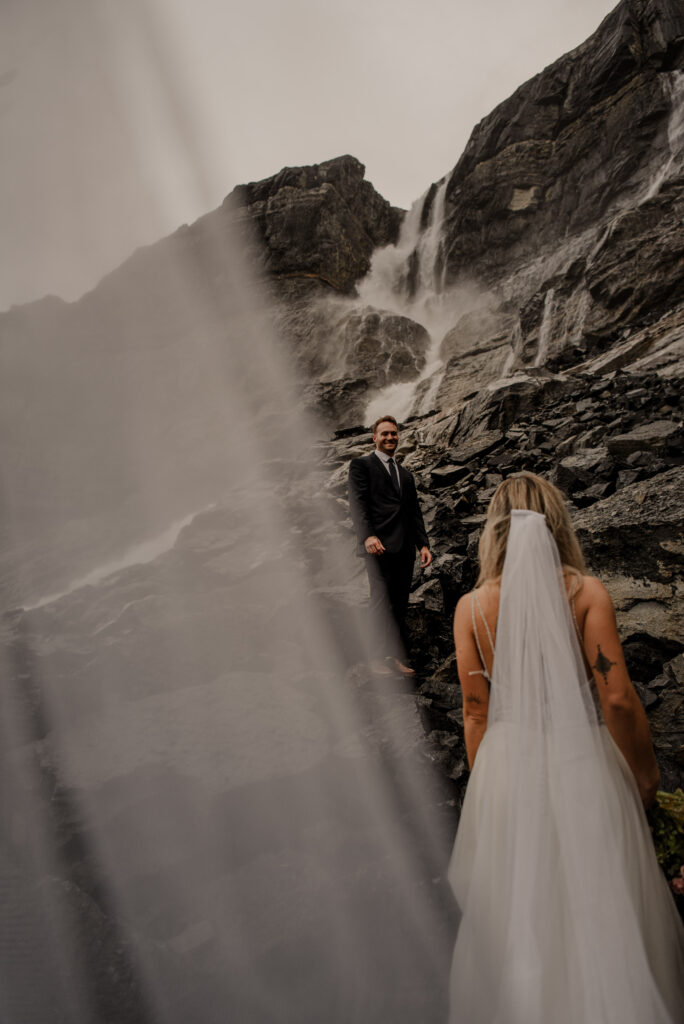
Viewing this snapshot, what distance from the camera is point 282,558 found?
9031 millimetres

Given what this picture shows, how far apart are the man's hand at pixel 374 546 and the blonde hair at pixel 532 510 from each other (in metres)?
2.22

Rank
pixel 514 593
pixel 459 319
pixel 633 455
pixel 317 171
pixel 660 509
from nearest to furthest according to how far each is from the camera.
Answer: pixel 514 593 < pixel 660 509 < pixel 633 455 < pixel 459 319 < pixel 317 171

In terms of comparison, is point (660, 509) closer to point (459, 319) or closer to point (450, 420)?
point (450, 420)

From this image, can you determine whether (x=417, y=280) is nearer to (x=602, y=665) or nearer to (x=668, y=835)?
(x=602, y=665)

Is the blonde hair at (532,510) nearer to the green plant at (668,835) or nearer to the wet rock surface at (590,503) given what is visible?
the green plant at (668,835)

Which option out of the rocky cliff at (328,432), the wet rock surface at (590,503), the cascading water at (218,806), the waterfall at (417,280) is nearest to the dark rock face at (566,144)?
the rocky cliff at (328,432)

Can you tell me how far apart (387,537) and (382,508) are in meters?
0.29

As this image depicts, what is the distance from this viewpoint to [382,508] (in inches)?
184

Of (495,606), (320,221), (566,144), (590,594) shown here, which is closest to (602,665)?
(590,594)

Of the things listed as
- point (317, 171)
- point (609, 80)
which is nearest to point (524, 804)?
point (609, 80)

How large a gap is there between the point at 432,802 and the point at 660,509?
382 centimetres

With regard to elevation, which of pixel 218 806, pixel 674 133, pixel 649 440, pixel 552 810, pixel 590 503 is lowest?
pixel 218 806

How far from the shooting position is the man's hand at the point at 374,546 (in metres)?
4.30

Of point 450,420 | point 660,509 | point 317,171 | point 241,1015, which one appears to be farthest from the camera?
point 317,171
